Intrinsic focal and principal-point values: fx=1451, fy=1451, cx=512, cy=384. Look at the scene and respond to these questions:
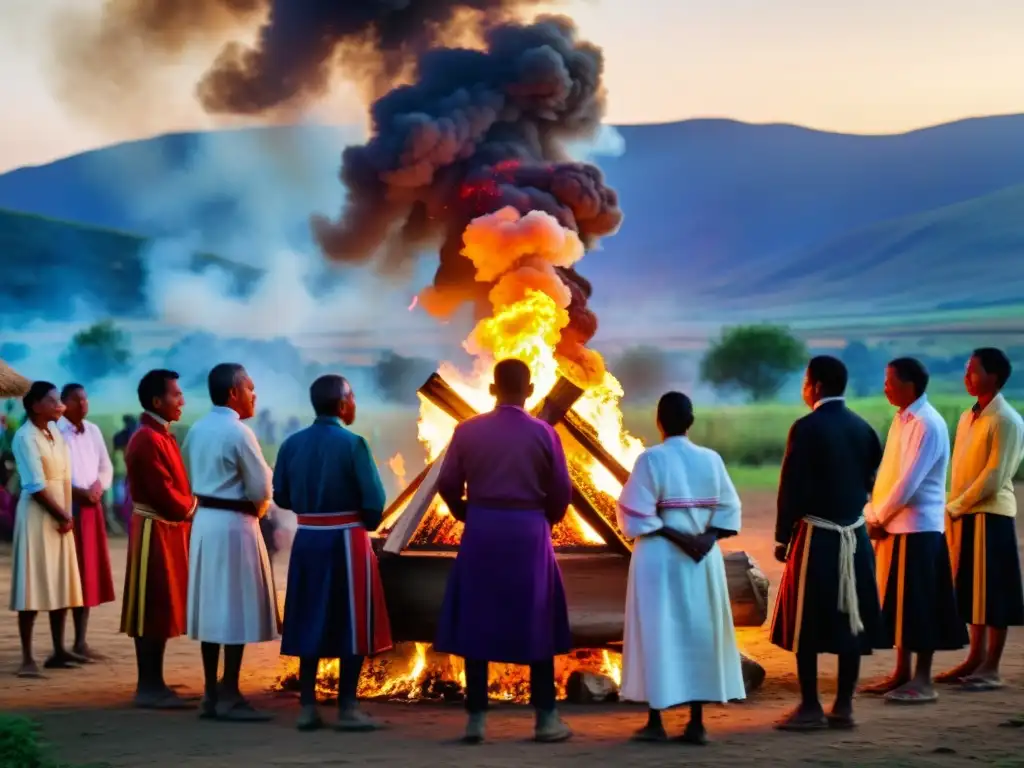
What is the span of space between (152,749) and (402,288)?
33518 millimetres

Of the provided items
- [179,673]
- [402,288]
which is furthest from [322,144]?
[179,673]

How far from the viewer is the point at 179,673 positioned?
31.3 feet

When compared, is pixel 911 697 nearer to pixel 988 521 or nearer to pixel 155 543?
pixel 988 521

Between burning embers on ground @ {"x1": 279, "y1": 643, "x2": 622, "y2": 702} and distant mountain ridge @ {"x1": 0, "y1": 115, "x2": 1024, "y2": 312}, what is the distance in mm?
29717

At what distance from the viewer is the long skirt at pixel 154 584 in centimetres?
818

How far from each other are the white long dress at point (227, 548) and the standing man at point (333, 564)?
37 cm

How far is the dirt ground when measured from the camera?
6.65m

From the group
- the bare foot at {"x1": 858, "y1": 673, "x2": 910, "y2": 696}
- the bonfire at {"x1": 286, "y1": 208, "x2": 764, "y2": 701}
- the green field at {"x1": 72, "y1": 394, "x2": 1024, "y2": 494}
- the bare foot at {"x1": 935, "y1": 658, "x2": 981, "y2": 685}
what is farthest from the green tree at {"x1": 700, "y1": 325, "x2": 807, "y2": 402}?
the bare foot at {"x1": 858, "y1": 673, "x2": 910, "y2": 696}

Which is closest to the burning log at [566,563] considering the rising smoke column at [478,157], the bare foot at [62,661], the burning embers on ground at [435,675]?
the burning embers on ground at [435,675]

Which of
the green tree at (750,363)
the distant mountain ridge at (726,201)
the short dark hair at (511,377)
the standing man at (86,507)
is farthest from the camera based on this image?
the distant mountain ridge at (726,201)

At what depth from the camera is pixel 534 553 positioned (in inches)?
→ 281

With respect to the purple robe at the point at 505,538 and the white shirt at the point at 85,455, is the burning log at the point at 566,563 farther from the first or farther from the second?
the white shirt at the point at 85,455

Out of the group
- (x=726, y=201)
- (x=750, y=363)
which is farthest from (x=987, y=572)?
(x=726, y=201)

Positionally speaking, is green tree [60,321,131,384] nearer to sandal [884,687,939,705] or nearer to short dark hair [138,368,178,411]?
short dark hair [138,368,178,411]
